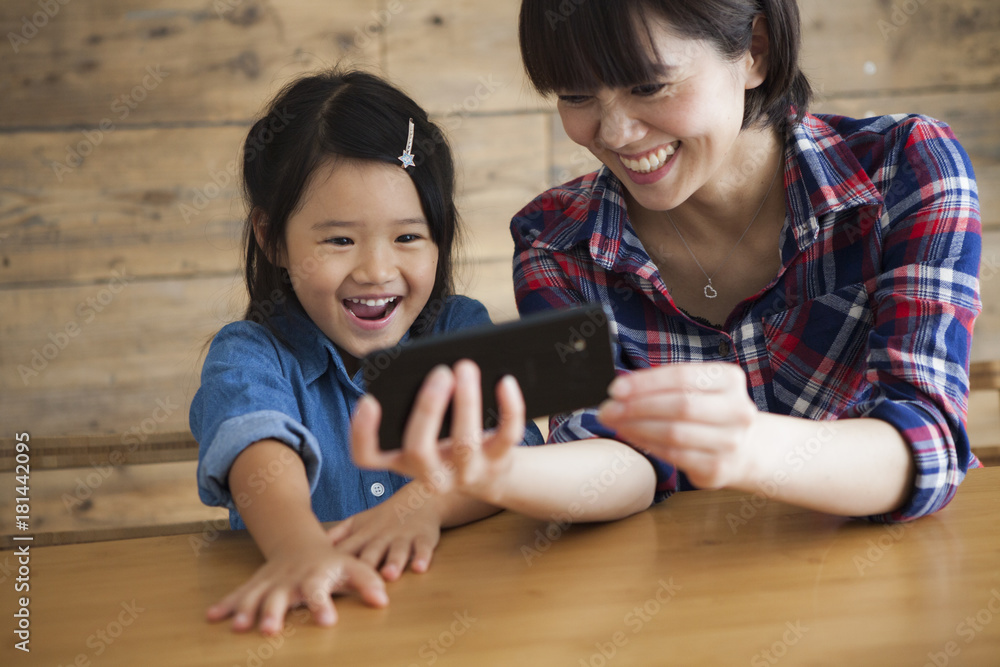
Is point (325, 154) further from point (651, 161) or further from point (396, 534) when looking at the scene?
point (396, 534)

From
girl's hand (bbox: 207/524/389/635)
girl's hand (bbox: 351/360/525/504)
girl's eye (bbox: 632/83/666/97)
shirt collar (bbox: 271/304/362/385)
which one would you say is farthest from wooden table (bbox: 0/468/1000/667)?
girl's eye (bbox: 632/83/666/97)

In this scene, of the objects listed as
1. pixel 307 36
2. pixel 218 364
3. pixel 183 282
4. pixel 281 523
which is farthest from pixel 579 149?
pixel 281 523

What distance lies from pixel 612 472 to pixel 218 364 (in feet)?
1.61

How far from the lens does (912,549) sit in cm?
79

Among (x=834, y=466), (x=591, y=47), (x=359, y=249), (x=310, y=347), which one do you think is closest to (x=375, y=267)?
(x=359, y=249)

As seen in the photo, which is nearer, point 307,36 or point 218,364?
point 218,364

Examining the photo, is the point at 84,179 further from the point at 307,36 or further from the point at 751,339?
the point at 751,339

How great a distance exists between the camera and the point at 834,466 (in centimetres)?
81

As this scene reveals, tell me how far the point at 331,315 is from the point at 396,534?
44 cm

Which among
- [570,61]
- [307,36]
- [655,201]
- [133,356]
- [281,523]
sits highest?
[307,36]

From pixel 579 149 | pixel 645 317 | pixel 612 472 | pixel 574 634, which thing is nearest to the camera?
pixel 574 634

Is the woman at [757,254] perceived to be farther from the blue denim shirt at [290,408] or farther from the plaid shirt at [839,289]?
the blue denim shirt at [290,408]

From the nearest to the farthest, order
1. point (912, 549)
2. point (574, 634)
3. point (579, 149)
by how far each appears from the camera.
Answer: point (574, 634) < point (912, 549) < point (579, 149)

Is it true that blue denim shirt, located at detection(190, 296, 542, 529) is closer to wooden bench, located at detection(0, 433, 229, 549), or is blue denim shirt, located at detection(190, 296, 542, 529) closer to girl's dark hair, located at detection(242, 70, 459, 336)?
girl's dark hair, located at detection(242, 70, 459, 336)
